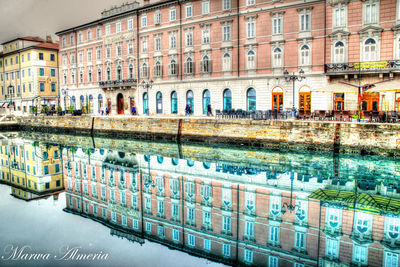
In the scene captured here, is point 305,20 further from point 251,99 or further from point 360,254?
point 360,254

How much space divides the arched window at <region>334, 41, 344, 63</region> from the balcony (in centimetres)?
2456

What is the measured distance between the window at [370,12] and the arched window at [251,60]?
1026cm

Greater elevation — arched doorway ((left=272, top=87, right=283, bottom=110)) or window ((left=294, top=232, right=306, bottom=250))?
arched doorway ((left=272, top=87, right=283, bottom=110))

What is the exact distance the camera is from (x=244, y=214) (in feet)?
36.4

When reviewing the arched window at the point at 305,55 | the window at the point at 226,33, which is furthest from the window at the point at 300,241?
the window at the point at 226,33

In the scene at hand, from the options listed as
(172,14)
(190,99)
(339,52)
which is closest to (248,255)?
(339,52)

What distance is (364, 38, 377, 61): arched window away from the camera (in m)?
26.3

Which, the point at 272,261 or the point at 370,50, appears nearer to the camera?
the point at 272,261

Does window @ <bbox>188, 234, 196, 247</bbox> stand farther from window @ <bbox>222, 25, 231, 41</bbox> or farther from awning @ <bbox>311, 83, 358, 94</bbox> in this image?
window @ <bbox>222, 25, 231, 41</bbox>

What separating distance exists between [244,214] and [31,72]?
58.8 meters

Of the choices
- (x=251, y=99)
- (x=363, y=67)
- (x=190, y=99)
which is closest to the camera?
(x=363, y=67)

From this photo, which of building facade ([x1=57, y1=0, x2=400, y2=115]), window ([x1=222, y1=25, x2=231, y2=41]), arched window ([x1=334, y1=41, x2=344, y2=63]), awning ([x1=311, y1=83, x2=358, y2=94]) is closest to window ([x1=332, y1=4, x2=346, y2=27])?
building facade ([x1=57, y1=0, x2=400, y2=115])

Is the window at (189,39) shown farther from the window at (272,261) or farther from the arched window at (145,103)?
the window at (272,261)

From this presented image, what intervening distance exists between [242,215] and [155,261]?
155 inches
